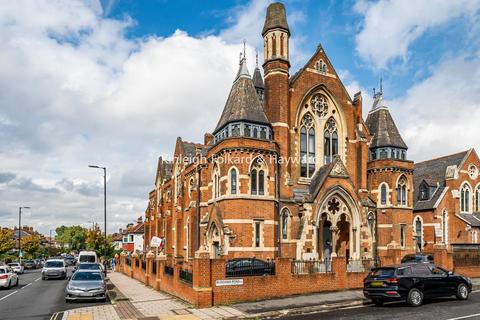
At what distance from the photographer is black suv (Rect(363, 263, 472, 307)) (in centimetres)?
1605

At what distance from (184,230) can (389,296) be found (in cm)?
2482

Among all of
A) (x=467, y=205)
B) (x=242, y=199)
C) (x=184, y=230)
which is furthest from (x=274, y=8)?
(x=467, y=205)

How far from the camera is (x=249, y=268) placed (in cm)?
1812

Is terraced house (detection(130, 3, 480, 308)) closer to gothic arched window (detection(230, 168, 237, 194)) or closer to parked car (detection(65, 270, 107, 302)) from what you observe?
gothic arched window (detection(230, 168, 237, 194))

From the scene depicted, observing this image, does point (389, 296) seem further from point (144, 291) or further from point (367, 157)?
point (367, 157)

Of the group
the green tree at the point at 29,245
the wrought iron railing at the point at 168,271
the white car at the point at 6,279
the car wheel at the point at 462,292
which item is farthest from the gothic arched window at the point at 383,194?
the green tree at the point at 29,245

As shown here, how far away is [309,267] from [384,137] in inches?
717

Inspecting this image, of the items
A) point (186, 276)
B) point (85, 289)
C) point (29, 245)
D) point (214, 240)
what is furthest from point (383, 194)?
point (29, 245)

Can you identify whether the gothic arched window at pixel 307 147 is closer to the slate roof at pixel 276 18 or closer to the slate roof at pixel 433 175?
the slate roof at pixel 276 18

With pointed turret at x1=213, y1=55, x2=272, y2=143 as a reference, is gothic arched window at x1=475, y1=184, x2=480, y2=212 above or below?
below

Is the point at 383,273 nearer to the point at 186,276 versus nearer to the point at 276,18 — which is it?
the point at 186,276

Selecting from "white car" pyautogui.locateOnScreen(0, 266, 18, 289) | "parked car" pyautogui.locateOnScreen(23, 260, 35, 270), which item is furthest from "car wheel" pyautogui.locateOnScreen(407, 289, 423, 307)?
"parked car" pyautogui.locateOnScreen(23, 260, 35, 270)

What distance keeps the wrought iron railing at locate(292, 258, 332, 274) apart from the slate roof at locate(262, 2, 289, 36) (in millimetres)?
18545

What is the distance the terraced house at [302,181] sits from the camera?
27.5 meters
